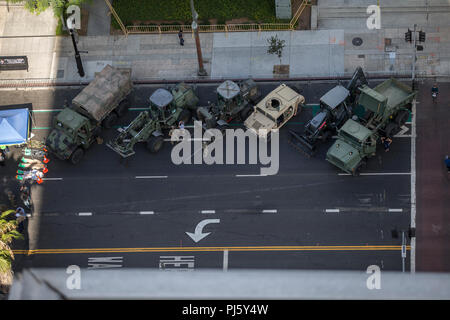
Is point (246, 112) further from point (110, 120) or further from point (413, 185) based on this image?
point (413, 185)

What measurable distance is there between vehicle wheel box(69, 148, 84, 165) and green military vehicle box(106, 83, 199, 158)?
1.97 meters

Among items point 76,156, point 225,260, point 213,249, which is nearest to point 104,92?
point 76,156

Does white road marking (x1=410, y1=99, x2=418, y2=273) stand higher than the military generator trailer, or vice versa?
the military generator trailer

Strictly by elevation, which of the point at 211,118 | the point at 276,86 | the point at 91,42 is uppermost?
the point at 91,42

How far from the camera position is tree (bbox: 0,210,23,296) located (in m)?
42.1

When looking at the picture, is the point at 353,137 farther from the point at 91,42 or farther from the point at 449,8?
the point at 91,42

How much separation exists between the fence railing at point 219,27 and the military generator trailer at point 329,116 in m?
8.25

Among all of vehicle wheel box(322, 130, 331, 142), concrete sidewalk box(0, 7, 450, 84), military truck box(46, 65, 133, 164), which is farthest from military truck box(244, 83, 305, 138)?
military truck box(46, 65, 133, 164)

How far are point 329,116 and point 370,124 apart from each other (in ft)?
9.10

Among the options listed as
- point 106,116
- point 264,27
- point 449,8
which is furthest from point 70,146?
point 449,8

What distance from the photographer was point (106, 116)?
4828cm

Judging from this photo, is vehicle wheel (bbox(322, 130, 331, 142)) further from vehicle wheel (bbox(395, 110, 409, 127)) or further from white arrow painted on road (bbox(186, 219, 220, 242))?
white arrow painted on road (bbox(186, 219, 220, 242))

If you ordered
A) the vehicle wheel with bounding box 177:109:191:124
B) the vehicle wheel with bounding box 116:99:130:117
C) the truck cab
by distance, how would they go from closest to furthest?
the truck cab → the vehicle wheel with bounding box 177:109:191:124 → the vehicle wheel with bounding box 116:99:130:117

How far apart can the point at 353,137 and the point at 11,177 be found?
2359cm
